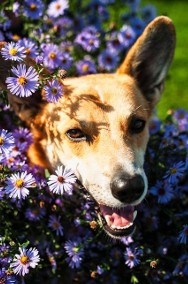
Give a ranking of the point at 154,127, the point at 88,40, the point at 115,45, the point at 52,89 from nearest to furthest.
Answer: the point at 52,89
the point at 154,127
the point at 88,40
the point at 115,45

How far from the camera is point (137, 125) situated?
3855 millimetres

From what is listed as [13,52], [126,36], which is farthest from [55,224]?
[126,36]

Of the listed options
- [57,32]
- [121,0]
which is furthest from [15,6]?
[121,0]

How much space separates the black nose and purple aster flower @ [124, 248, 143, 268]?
443mm

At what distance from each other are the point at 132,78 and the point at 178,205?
3.55 ft

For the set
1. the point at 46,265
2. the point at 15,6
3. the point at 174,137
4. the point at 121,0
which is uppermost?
the point at 15,6

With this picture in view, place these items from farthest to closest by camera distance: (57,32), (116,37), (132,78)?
(116,37) → (57,32) → (132,78)

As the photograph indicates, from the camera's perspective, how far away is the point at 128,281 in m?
3.88

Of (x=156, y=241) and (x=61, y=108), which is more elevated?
(x=61, y=108)

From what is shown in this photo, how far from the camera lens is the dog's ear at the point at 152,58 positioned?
410 cm

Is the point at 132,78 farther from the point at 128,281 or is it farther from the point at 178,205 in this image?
the point at 128,281

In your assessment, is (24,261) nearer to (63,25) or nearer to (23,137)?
(23,137)

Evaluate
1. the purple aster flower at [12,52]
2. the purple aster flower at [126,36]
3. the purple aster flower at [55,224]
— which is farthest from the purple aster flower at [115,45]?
the purple aster flower at [55,224]

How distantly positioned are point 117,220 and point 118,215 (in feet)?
0.12
